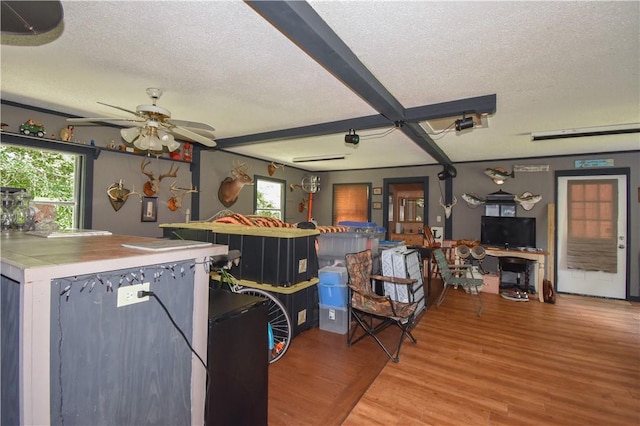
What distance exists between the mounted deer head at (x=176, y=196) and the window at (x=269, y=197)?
1.67 m

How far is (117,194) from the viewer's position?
414 cm

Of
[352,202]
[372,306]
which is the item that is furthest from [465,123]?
[352,202]

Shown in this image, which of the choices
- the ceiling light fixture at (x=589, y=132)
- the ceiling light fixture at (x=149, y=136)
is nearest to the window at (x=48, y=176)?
the ceiling light fixture at (x=149, y=136)

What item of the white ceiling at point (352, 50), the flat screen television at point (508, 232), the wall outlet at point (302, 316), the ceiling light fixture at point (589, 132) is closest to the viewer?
the white ceiling at point (352, 50)

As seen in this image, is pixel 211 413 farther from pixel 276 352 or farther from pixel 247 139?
pixel 247 139

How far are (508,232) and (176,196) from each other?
588 centimetres

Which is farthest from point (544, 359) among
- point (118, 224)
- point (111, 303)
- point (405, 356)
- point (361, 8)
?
point (118, 224)

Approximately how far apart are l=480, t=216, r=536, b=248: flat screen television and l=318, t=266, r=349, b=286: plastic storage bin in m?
3.68

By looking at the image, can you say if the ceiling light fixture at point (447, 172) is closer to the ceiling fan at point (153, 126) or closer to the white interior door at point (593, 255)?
the white interior door at point (593, 255)

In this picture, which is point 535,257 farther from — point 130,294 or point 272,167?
point 130,294

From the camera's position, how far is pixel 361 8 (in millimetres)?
1665

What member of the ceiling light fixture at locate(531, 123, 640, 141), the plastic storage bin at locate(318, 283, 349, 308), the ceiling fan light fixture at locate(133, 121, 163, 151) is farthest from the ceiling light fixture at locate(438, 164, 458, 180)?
the ceiling fan light fixture at locate(133, 121, 163, 151)

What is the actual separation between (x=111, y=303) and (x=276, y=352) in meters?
1.98

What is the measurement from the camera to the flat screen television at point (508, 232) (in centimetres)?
546
